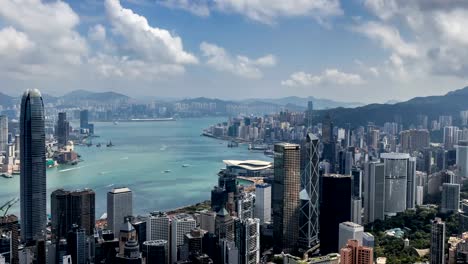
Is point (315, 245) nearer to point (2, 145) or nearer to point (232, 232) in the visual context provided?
point (232, 232)

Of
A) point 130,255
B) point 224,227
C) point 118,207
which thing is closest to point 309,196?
point 224,227

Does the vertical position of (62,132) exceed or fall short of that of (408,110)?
it falls short

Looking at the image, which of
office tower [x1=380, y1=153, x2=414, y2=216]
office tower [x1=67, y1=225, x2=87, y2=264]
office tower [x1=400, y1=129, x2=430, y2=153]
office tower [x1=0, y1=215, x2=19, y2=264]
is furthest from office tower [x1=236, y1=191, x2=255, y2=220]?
office tower [x1=400, y1=129, x2=430, y2=153]

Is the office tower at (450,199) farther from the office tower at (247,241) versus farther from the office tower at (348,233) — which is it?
the office tower at (247,241)

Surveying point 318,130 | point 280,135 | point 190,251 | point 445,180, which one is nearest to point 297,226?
point 190,251

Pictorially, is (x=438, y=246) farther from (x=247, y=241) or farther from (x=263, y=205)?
(x=263, y=205)
